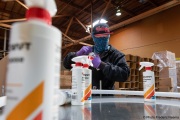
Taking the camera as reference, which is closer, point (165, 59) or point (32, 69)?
point (32, 69)

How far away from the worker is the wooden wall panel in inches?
157

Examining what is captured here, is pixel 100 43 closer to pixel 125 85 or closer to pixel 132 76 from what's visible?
pixel 125 85

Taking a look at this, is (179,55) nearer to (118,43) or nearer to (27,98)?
(118,43)

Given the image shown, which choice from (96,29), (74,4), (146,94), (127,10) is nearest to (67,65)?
(96,29)

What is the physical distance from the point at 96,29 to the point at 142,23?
4.71 m

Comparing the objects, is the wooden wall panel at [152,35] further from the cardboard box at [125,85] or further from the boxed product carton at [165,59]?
the cardboard box at [125,85]

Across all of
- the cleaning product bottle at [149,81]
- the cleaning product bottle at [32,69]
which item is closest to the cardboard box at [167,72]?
Result: the cleaning product bottle at [149,81]

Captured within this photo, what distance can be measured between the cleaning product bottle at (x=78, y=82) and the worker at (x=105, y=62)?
24.4 inches

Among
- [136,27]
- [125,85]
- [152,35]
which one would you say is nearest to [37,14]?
[125,85]

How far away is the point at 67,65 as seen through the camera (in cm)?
165

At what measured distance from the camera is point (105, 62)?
1560 millimetres

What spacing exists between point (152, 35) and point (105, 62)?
14.6 feet

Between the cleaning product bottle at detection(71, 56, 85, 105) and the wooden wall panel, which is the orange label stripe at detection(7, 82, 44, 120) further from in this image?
the wooden wall panel

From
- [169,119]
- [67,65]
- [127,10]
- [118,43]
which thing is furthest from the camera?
[118,43]
